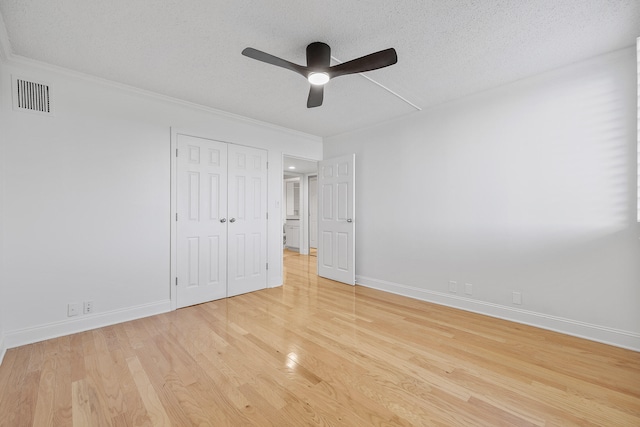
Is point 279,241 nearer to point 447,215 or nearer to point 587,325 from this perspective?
point 447,215

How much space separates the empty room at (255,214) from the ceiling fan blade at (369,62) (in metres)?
0.02

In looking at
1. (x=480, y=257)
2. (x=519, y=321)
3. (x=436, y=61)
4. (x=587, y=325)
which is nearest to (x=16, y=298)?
(x=436, y=61)

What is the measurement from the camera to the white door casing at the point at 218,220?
342cm

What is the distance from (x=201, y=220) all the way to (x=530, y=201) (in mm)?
3831

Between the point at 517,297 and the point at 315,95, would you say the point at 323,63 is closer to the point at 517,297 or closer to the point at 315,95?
the point at 315,95

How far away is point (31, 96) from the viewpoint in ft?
8.20

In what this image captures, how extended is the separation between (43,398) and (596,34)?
474cm

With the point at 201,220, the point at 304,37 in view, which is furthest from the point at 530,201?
the point at 201,220

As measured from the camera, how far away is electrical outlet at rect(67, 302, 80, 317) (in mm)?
2645

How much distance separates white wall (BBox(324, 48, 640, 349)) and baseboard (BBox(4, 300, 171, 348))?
10.3 ft

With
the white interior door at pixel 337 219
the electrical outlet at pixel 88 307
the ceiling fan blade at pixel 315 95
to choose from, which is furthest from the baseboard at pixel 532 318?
the electrical outlet at pixel 88 307

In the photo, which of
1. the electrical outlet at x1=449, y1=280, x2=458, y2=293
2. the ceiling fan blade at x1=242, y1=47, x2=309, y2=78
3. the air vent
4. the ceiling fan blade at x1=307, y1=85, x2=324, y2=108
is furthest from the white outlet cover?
the air vent

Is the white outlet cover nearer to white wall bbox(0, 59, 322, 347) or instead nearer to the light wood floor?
the light wood floor

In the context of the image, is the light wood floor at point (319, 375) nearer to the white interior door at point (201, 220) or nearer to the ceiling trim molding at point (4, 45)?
the white interior door at point (201, 220)
